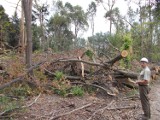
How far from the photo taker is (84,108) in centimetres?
703

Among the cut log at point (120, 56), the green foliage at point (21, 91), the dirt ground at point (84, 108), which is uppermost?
the cut log at point (120, 56)

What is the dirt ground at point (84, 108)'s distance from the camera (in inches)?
248

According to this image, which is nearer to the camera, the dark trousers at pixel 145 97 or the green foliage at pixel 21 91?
the dark trousers at pixel 145 97

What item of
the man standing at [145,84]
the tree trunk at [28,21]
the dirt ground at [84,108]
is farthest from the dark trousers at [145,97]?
the tree trunk at [28,21]

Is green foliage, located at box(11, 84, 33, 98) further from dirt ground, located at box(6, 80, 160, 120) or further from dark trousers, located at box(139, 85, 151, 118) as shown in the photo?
dark trousers, located at box(139, 85, 151, 118)

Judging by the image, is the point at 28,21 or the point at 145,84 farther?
the point at 28,21

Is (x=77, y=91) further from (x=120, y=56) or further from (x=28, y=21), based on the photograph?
(x=28, y=21)

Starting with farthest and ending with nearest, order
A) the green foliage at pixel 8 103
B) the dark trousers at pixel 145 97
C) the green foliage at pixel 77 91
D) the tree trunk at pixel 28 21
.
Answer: the tree trunk at pixel 28 21, the green foliage at pixel 77 91, the dark trousers at pixel 145 97, the green foliage at pixel 8 103

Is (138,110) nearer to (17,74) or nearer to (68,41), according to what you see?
(17,74)

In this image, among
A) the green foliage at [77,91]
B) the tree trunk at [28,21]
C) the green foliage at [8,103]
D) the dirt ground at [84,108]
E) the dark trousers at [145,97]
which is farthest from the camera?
the tree trunk at [28,21]

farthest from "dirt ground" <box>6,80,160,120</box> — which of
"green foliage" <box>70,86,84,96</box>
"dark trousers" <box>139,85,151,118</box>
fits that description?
"dark trousers" <box>139,85,151,118</box>

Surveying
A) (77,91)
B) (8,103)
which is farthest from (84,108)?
(8,103)

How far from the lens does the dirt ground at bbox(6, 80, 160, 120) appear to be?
248 inches

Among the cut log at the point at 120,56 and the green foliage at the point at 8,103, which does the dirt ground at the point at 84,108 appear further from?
Answer: the cut log at the point at 120,56
